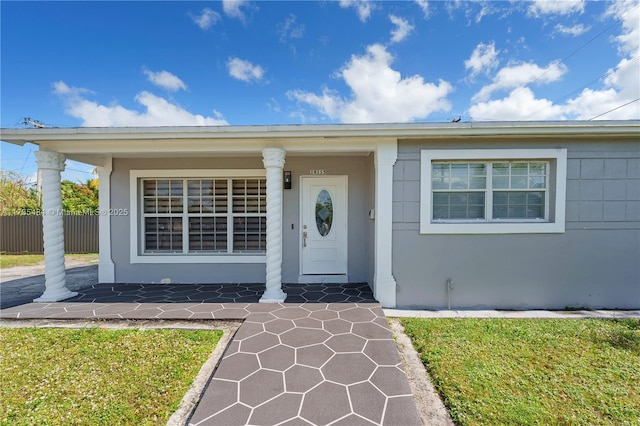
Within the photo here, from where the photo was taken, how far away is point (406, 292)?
4566mm

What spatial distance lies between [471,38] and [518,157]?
484 centimetres

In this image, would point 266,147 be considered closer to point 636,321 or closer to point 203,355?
point 203,355

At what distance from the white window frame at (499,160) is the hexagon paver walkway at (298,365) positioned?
1.83 m

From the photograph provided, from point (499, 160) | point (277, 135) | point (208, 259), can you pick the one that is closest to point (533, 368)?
point (499, 160)

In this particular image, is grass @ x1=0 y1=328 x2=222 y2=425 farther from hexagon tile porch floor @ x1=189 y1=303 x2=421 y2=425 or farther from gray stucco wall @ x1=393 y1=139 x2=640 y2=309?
gray stucco wall @ x1=393 y1=139 x2=640 y2=309

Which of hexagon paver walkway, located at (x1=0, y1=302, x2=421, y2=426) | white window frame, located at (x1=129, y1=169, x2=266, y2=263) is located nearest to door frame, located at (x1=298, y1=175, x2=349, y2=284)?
white window frame, located at (x1=129, y1=169, x2=266, y2=263)

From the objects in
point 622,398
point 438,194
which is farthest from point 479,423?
point 438,194

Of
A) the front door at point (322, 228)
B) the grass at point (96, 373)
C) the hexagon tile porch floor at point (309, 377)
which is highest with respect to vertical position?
the front door at point (322, 228)

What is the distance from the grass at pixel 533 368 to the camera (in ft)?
7.00

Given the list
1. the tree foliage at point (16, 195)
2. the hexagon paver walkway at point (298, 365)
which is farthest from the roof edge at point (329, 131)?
the tree foliage at point (16, 195)

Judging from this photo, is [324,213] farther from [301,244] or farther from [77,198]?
[77,198]

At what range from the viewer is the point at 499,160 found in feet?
14.9

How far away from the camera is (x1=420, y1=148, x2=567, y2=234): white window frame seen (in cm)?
443

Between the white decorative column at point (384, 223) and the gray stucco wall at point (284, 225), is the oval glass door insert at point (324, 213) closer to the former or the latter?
the gray stucco wall at point (284, 225)
